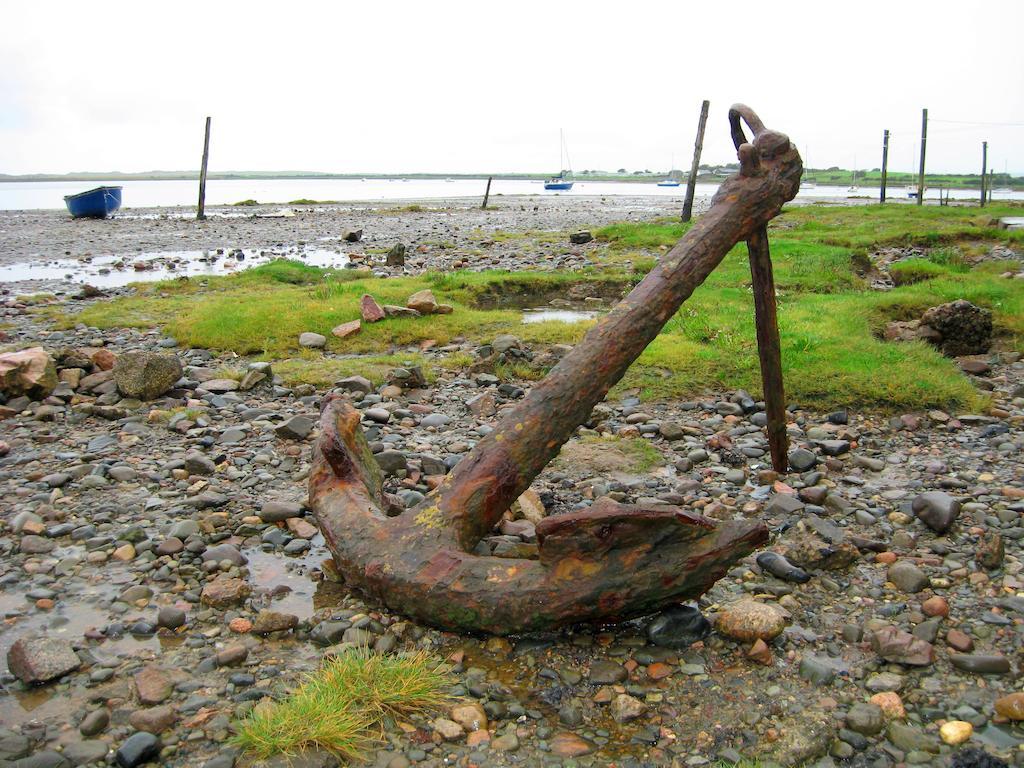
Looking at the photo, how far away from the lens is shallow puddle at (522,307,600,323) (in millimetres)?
9843

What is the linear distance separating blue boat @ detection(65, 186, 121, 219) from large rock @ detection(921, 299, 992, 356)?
3377 centimetres

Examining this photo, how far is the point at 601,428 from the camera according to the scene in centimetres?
621

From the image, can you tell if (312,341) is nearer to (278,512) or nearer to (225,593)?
(278,512)

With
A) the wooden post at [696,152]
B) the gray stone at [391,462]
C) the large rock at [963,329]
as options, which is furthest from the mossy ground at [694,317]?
the wooden post at [696,152]

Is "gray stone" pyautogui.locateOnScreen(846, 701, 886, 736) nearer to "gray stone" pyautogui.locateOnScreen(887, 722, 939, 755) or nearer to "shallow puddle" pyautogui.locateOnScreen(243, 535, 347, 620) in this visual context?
"gray stone" pyautogui.locateOnScreen(887, 722, 939, 755)

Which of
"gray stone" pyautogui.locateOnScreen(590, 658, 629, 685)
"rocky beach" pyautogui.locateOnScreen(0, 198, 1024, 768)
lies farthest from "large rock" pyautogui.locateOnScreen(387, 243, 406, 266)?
"gray stone" pyautogui.locateOnScreen(590, 658, 629, 685)

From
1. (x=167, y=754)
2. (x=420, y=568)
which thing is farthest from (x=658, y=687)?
(x=167, y=754)

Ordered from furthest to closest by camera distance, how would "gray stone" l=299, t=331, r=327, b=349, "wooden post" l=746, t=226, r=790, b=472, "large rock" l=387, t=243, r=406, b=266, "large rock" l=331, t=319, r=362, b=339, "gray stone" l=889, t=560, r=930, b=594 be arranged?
"large rock" l=387, t=243, r=406, b=266 → "large rock" l=331, t=319, r=362, b=339 → "gray stone" l=299, t=331, r=327, b=349 → "wooden post" l=746, t=226, r=790, b=472 → "gray stone" l=889, t=560, r=930, b=594

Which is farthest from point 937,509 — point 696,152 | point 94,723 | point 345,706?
point 696,152

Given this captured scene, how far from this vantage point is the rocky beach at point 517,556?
288 centimetres

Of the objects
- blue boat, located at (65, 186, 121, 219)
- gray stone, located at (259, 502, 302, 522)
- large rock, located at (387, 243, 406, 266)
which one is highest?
blue boat, located at (65, 186, 121, 219)

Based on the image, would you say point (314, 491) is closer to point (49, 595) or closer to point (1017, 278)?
point (49, 595)

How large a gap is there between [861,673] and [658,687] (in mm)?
837

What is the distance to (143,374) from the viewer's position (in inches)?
273
